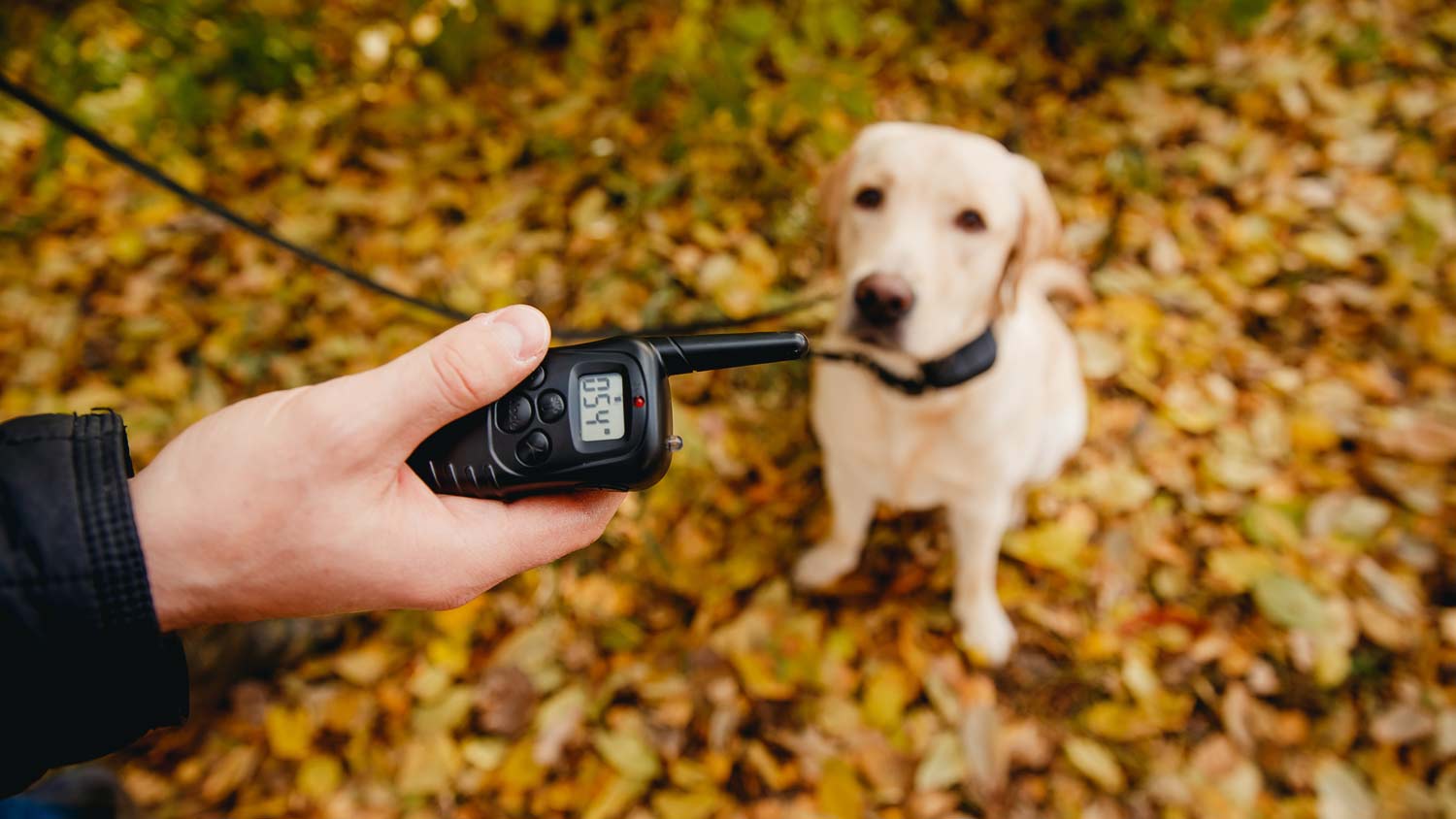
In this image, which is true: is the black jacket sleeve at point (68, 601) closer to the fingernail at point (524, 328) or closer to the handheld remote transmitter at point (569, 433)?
the handheld remote transmitter at point (569, 433)

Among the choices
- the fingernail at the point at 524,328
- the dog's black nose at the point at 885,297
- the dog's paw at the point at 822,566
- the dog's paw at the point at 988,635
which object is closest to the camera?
the fingernail at the point at 524,328

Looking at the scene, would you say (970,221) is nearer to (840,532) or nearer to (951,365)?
(951,365)

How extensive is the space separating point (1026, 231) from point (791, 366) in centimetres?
122

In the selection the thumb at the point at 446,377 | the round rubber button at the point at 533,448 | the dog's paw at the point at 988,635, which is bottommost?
the dog's paw at the point at 988,635

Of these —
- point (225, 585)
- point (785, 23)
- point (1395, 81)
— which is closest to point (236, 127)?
point (785, 23)

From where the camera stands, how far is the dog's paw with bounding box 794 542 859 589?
2.55m

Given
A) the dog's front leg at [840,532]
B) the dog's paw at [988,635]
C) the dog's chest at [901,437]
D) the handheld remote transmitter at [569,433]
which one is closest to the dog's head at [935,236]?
the dog's chest at [901,437]

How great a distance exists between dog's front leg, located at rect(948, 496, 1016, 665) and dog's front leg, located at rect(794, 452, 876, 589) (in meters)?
0.28

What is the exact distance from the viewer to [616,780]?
7.06ft

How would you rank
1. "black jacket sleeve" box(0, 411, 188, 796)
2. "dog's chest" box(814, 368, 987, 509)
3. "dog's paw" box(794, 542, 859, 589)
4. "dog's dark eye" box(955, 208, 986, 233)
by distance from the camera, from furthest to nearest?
1. "dog's paw" box(794, 542, 859, 589)
2. "dog's chest" box(814, 368, 987, 509)
3. "dog's dark eye" box(955, 208, 986, 233)
4. "black jacket sleeve" box(0, 411, 188, 796)

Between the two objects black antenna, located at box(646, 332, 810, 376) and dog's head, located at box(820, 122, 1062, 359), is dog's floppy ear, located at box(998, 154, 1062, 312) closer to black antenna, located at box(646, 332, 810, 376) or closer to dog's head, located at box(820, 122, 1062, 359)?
dog's head, located at box(820, 122, 1062, 359)

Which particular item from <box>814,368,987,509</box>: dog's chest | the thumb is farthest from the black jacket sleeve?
<box>814,368,987,509</box>: dog's chest

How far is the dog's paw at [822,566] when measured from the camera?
2549 millimetres

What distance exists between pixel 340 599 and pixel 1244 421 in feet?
10.1
